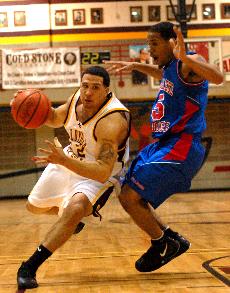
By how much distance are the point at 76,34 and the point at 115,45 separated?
1215mm

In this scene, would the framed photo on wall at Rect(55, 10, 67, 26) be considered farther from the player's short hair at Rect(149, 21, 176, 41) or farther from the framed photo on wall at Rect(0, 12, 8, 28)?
the player's short hair at Rect(149, 21, 176, 41)

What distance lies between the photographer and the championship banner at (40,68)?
15656mm

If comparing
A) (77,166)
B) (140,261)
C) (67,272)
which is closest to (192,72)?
(77,166)

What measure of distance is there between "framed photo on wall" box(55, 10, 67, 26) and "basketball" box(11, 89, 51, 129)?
41.9 feet

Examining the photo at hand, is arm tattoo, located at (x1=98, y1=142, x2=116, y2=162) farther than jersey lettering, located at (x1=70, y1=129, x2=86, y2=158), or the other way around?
jersey lettering, located at (x1=70, y1=129, x2=86, y2=158)

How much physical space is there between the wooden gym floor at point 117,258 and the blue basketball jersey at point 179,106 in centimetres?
99

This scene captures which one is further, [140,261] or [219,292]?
[140,261]

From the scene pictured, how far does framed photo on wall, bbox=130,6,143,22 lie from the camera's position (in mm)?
16969

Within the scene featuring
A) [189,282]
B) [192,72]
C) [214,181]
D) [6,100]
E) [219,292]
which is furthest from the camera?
[214,181]

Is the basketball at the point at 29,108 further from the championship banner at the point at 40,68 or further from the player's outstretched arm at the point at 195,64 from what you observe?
the championship banner at the point at 40,68

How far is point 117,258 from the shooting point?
5617 millimetres

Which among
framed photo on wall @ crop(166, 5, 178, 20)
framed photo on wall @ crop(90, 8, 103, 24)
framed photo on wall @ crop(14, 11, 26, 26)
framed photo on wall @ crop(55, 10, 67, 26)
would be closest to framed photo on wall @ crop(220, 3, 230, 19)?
framed photo on wall @ crop(166, 5, 178, 20)

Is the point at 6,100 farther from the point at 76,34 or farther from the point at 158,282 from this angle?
the point at 158,282

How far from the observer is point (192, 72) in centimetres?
461
